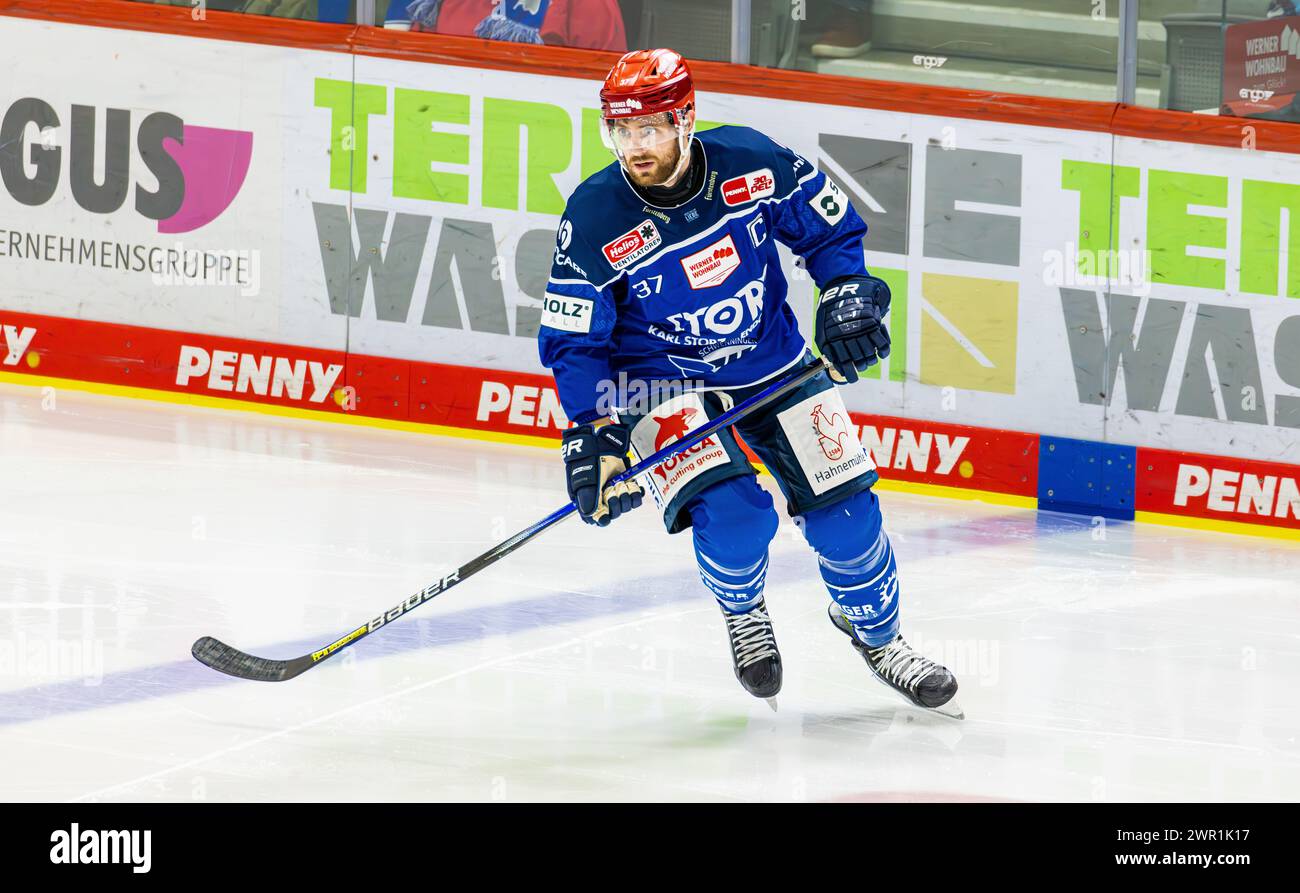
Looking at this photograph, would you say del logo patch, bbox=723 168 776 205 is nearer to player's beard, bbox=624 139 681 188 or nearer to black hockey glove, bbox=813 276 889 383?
player's beard, bbox=624 139 681 188

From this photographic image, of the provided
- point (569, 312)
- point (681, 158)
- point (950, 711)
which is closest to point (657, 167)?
point (681, 158)

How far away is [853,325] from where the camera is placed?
4223mm

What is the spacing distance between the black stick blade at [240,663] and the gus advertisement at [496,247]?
2.85 m

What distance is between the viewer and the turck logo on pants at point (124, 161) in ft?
25.8

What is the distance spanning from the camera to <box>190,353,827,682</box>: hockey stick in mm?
4352

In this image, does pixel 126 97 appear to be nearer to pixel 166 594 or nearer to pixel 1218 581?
pixel 166 594

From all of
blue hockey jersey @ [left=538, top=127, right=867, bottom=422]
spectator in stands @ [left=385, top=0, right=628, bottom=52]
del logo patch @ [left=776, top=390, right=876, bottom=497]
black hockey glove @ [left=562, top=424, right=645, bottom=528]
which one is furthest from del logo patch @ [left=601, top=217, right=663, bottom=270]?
spectator in stands @ [left=385, top=0, right=628, bottom=52]

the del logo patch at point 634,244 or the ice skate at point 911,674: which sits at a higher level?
the del logo patch at point 634,244

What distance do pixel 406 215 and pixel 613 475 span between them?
3.48 m

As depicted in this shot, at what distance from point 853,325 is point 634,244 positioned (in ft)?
1.60

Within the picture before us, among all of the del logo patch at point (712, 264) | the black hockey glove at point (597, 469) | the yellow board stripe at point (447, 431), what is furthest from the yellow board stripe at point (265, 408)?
the del logo patch at point (712, 264)

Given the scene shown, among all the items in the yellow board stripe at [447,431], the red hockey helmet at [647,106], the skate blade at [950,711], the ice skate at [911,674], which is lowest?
the skate blade at [950,711]

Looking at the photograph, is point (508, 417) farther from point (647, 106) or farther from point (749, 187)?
point (647, 106)

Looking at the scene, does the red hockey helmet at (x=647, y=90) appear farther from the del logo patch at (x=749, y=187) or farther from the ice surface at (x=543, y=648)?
the ice surface at (x=543, y=648)
